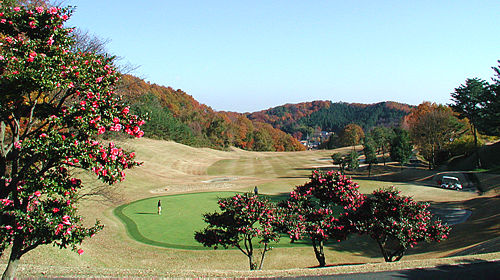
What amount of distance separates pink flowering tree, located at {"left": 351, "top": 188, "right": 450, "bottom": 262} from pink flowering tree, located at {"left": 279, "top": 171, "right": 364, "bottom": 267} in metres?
0.75

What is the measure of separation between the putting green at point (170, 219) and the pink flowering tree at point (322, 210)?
18.9ft

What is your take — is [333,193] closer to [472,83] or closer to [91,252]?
[91,252]

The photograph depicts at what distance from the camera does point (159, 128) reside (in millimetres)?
98812

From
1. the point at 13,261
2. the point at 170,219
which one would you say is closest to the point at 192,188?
the point at 170,219

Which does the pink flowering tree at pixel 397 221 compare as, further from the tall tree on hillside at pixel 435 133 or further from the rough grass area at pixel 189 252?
the tall tree on hillside at pixel 435 133

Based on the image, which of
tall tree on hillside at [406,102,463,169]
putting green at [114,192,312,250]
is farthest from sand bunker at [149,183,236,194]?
tall tree on hillside at [406,102,463,169]

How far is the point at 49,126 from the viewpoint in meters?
9.03

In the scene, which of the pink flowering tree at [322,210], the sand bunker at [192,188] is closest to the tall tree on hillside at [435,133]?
A: the sand bunker at [192,188]

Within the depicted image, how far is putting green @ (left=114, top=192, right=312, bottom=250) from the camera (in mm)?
21625

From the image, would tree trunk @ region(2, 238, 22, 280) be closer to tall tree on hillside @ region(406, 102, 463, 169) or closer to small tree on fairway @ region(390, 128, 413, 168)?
small tree on fairway @ region(390, 128, 413, 168)

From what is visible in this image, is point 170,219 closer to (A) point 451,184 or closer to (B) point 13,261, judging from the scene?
(B) point 13,261

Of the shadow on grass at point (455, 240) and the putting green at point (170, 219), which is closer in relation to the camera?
the shadow on grass at point (455, 240)

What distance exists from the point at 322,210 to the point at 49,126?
1163 centimetres

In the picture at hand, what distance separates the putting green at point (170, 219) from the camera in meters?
21.6
